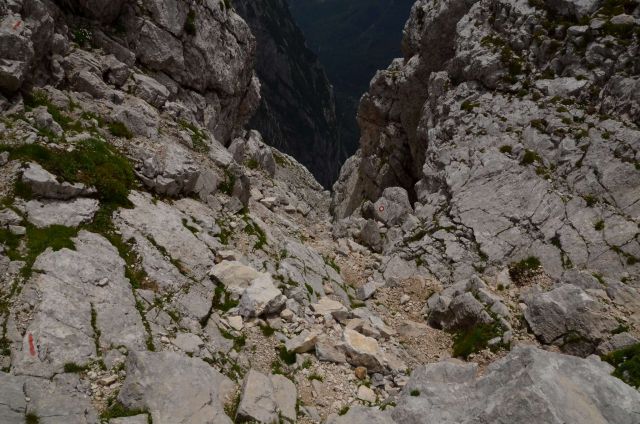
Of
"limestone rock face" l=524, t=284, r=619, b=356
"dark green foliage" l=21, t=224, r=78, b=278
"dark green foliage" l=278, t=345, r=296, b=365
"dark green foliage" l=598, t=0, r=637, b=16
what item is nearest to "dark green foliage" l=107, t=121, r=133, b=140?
"dark green foliage" l=21, t=224, r=78, b=278

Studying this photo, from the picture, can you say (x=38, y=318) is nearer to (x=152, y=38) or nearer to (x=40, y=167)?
(x=40, y=167)

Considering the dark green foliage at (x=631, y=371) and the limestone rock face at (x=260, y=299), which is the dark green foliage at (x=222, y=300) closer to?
the limestone rock face at (x=260, y=299)

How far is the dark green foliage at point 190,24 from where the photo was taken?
103ft

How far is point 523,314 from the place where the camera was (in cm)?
1783

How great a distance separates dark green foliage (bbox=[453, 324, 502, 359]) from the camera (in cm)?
1681

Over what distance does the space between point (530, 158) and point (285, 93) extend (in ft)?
552

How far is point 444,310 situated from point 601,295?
666 cm

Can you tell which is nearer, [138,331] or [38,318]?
[38,318]

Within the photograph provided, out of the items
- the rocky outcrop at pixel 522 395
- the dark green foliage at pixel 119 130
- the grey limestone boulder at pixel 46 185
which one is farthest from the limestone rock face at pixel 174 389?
the dark green foliage at pixel 119 130

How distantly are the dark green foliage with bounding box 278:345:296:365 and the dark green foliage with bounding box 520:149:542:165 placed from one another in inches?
788

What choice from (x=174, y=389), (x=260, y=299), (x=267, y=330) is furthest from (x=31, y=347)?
(x=260, y=299)

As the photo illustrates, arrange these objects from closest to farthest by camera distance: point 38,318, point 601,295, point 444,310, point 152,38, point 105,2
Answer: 1. point 38,318
2. point 601,295
3. point 444,310
4. point 105,2
5. point 152,38

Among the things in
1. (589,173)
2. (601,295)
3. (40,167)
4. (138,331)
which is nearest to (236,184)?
(40,167)

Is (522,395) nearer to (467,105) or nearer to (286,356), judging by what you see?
(286,356)
